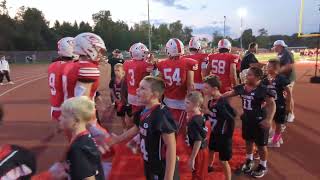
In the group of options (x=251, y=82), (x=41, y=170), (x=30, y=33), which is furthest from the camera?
(x=30, y=33)

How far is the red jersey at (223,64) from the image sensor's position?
333 inches

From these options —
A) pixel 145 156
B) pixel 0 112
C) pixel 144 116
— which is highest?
pixel 0 112

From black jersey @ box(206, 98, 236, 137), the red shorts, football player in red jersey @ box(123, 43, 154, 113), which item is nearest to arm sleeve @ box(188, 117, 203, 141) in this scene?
black jersey @ box(206, 98, 236, 137)

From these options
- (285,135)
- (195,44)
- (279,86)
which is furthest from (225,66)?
(285,135)

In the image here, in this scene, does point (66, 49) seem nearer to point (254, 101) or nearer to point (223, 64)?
point (254, 101)

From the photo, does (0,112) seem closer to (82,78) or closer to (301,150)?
(82,78)

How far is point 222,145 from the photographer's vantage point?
5633 mm

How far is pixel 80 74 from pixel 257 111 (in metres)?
3.03

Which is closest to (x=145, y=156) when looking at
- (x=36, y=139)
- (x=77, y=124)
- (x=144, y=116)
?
(x=144, y=116)

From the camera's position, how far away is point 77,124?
9.98 feet

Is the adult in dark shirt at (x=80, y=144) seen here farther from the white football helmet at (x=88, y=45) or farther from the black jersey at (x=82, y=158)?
the white football helmet at (x=88, y=45)

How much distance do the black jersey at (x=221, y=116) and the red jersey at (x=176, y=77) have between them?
104cm

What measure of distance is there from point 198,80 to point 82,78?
4477mm

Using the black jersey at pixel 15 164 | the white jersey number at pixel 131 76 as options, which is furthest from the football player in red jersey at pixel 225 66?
the black jersey at pixel 15 164
